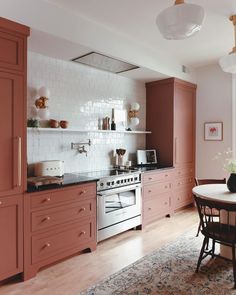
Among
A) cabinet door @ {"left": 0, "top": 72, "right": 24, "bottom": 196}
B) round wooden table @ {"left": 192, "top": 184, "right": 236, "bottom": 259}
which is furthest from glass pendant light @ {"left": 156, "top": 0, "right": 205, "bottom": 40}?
round wooden table @ {"left": 192, "top": 184, "right": 236, "bottom": 259}

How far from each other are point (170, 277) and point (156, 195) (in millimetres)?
1677

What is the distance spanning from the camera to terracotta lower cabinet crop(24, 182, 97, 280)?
2.48 m

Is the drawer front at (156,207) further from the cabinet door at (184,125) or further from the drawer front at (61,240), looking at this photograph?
the drawer front at (61,240)

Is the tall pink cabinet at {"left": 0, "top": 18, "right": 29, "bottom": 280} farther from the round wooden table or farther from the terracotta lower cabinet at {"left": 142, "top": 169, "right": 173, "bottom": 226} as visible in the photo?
the terracotta lower cabinet at {"left": 142, "top": 169, "right": 173, "bottom": 226}

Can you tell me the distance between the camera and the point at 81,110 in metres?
3.73

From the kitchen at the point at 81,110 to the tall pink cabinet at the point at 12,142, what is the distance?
743 mm

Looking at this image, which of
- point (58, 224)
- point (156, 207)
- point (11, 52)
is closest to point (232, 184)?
point (156, 207)

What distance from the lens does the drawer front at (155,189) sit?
12.8 ft

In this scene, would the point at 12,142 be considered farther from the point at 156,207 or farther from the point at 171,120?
the point at 171,120

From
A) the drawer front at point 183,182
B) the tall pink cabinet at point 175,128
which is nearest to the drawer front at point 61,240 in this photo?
the tall pink cabinet at point 175,128

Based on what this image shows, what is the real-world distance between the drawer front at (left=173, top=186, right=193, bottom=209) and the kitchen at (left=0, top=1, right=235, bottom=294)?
0.70 feet

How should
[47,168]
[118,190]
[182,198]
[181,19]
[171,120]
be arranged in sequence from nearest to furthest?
1. [181,19]
2. [47,168]
3. [118,190]
4. [171,120]
5. [182,198]

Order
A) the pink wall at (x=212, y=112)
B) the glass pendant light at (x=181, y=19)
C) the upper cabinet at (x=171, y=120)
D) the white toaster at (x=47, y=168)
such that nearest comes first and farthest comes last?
the glass pendant light at (x=181, y=19), the white toaster at (x=47, y=168), the upper cabinet at (x=171, y=120), the pink wall at (x=212, y=112)

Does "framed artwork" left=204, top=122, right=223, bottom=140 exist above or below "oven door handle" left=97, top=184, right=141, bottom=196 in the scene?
above
